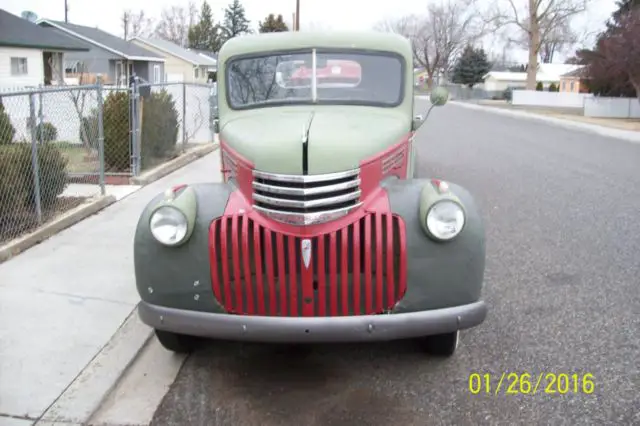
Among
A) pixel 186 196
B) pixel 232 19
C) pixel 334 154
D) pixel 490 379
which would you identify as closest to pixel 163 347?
pixel 186 196

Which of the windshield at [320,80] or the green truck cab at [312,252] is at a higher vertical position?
the windshield at [320,80]

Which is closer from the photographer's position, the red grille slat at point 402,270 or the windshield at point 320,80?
the red grille slat at point 402,270

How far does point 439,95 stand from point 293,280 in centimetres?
257

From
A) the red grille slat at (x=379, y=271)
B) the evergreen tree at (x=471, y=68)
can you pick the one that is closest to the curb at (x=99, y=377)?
the red grille slat at (x=379, y=271)

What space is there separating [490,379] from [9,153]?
5.15m

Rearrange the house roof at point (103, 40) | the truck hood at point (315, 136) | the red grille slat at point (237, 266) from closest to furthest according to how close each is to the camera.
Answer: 1. the red grille slat at point (237, 266)
2. the truck hood at point (315, 136)
3. the house roof at point (103, 40)

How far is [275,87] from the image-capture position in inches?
204

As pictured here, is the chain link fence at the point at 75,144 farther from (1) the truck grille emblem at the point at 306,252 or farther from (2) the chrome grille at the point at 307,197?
(1) the truck grille emblem at the point at 306,252

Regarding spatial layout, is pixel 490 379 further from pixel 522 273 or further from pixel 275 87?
pixel 275 87

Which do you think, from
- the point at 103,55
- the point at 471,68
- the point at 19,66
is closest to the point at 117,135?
the point at 19,66

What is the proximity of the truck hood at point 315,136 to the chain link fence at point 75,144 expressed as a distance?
1787 mm

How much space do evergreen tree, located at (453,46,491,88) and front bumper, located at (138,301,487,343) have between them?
80378mm

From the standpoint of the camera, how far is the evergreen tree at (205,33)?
89688 mm

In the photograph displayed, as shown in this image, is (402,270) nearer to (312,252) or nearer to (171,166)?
(312,252)
